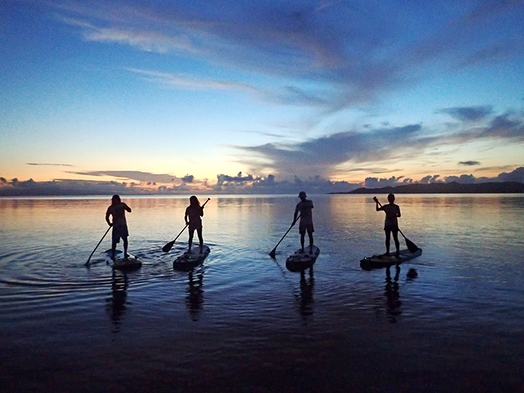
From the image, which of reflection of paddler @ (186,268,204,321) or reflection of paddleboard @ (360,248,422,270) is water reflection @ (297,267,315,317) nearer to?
reflection of paddleboard @ (360,248,422,270)

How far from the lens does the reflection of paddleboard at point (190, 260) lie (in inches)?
585

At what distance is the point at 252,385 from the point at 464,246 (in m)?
18.9

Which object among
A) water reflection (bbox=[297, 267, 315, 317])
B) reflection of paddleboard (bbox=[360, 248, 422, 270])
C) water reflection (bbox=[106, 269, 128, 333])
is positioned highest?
reflection of paddleboard (bbox=[360, 248, 422, 270])

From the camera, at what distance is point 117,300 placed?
33.9 ft

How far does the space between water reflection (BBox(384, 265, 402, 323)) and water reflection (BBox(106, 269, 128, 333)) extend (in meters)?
6.64

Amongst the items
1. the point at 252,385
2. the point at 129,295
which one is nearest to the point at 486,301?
the point at 252,385

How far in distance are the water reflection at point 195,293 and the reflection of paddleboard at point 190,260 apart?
34 cm

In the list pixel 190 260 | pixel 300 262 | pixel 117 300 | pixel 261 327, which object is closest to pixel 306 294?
pixel 261 327

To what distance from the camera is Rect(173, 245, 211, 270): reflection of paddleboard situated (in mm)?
14867

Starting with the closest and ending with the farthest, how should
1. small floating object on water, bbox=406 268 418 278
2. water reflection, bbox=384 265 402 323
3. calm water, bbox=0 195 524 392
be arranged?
calm water, bbox=0 195 524 392 < water reflection, bbox=384 265 402 323 < small floating object on water, bbox=406 268 418 278

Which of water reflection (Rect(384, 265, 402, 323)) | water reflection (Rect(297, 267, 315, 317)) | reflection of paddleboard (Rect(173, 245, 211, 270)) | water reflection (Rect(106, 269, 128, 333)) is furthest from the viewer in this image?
reflection of paddleboard (Rect(173, 245, 211, 270))

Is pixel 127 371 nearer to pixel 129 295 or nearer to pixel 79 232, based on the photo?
pixel 129 295

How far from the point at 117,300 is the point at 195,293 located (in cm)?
226

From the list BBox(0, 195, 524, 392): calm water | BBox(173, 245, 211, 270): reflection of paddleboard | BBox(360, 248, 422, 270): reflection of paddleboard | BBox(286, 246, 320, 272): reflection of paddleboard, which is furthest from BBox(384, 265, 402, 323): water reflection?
BBox(173, 245, 211, 270): reflection of paddleboard
